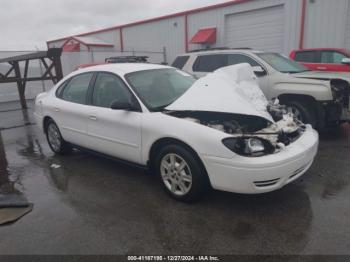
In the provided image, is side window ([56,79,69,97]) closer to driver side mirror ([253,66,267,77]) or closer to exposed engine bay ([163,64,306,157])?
exposed engine bay ([163,64,306,157])

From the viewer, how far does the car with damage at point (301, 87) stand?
5801 millimetres

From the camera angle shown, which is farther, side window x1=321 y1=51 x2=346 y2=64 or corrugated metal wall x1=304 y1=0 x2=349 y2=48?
corrugated metal wall x1=304 y1=0 x2=349 y2=48

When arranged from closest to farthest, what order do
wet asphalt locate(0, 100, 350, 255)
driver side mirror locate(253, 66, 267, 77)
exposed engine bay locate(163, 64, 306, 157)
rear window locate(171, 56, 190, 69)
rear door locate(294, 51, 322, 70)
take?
wet asphalt locate(0, 100, 350, 255) < exposed engine bay locate(163, 64, 306, 157) < driver side mirror locate(253, 66, 267, 77) < rear window locate(171, 56, 190, 69) < rear door locate(294, 51, 322, 70)

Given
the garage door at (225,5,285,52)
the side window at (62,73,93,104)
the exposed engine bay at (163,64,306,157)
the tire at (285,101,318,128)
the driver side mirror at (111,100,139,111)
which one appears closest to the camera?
the exposed engine bay at (163,64,306,157)

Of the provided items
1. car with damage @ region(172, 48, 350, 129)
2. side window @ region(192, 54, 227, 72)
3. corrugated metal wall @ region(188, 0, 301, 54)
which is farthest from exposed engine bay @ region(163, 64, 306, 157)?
A: corrugated metal wall @ region(188, 0, 301, 54)

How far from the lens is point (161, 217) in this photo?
324cm

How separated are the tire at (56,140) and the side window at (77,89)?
656mm

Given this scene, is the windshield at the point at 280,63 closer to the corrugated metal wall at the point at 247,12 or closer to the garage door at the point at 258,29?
the corrugated metal wall at the point at 247,12

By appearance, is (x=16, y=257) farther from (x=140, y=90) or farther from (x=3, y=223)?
(x=140, y=90)

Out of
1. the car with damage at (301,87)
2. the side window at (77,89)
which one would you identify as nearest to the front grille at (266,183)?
the side window at (77,89)

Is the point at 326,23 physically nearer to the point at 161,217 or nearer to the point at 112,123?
the point at 112,123

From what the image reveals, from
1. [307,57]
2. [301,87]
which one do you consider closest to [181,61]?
[301,87]

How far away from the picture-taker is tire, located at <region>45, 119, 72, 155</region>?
530 cm

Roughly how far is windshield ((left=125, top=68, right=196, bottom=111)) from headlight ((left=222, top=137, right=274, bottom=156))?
1137mm
